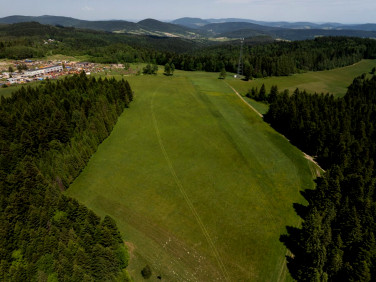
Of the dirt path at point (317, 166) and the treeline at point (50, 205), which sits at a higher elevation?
the treeline at point (50, 205)

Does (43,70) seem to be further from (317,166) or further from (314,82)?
(314,82)

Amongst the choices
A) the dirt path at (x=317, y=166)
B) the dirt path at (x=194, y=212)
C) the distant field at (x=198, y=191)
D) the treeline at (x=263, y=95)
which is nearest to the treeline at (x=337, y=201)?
the dirt path at (x=317, y=166)

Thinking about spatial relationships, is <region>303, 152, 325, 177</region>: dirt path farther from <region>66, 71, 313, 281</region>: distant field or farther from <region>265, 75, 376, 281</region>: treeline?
<region>66, 71, 313, 281</region>: distant field

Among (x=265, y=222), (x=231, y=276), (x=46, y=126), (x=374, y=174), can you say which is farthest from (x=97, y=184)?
(x=374, y=174)

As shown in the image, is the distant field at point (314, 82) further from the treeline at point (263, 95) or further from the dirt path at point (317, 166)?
the dirt path at point (317, 166)

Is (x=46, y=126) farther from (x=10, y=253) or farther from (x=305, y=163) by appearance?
(x=305, y=163)

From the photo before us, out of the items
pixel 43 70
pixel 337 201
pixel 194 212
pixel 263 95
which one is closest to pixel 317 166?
pixel 337 201
